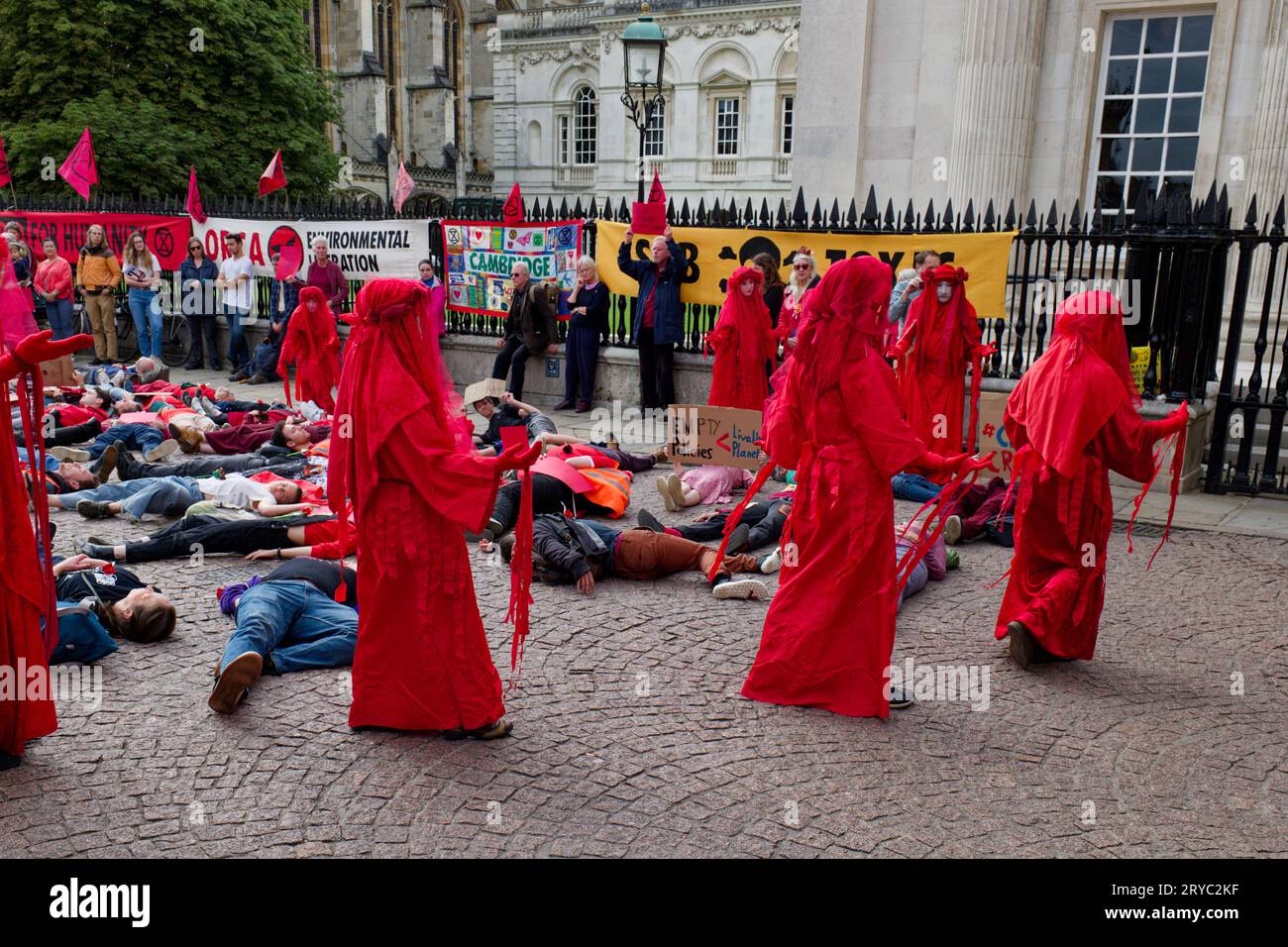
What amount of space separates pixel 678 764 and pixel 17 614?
284 centimetres

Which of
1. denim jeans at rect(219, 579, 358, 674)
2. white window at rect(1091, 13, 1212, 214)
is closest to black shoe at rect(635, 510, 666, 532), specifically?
denim jeans at rect(219, 579, 358, 674)

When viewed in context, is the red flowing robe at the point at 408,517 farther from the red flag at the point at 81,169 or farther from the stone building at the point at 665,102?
the stone building at the point at 665,102

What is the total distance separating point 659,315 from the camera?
12484 mm

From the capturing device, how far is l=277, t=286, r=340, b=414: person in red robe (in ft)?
35.9

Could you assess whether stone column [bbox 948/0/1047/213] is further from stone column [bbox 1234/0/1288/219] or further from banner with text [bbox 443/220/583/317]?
banner with text [bbox 443/220/583/317]

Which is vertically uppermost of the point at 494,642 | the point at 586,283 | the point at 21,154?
the point at 21,154

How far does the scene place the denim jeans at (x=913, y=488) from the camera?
9.32m

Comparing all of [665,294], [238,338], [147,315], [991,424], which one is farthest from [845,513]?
[147,315]

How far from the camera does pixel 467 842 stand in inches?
155

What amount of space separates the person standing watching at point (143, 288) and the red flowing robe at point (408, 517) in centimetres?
1376

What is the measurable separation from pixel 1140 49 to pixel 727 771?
12940mm
